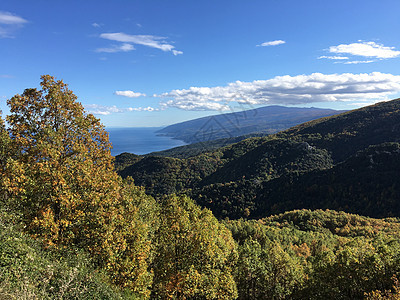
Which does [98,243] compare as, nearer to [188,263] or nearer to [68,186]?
[68,186]

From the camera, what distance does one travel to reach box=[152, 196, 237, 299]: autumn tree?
1508 cm

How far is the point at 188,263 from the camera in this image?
16.1 m

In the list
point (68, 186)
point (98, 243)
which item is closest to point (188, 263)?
point (98, 243)

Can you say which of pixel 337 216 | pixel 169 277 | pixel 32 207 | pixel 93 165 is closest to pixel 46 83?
pixel 93 165

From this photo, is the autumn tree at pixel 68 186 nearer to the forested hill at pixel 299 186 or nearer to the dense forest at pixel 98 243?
the dense forest at pixel 98 243

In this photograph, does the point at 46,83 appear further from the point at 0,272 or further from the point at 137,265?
the point at 137,265

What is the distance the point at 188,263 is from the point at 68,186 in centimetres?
991

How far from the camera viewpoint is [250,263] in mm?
25344

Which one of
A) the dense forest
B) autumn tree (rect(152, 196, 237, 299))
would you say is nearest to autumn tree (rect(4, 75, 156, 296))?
the dense forest

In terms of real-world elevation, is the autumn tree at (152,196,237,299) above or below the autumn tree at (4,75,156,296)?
below

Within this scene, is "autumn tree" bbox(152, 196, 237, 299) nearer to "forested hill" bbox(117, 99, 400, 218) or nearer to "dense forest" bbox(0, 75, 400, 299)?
"dense forest" bbox(0, 75, 400, 299)

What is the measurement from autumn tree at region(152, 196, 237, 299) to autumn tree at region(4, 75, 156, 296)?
107 inches

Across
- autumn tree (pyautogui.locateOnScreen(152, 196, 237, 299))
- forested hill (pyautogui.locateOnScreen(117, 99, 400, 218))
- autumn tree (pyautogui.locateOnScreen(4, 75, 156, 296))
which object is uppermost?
autumn tree (pyautogui.locateOnScreen(4, 75, 156, 296))

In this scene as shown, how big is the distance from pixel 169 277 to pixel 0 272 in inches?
392
